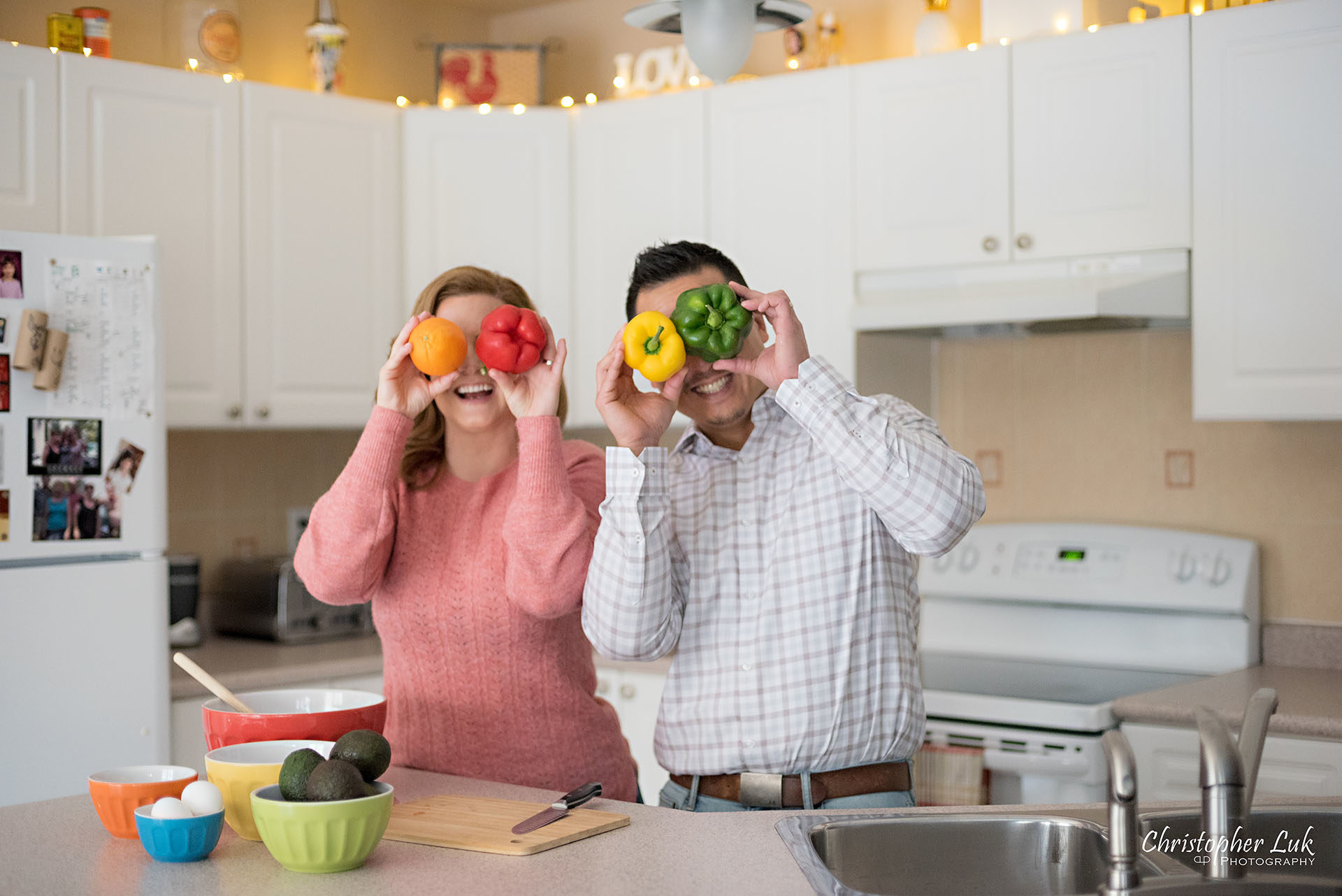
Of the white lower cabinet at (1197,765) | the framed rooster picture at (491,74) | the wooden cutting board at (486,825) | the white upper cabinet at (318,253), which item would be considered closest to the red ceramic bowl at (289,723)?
the wooden cutting board at (486,825)

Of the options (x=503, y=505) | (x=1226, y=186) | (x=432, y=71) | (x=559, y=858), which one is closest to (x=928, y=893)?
(x=559, y=858)

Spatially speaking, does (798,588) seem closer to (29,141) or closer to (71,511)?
(71,511)

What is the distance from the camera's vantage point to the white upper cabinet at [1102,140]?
2.70m

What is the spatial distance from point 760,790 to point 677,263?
70cm

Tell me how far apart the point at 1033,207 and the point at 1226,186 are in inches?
15.5

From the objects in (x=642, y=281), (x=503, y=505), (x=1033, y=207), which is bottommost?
(x=503, y=505)

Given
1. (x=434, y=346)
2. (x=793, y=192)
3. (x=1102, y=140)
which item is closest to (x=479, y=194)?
(x=793, y=192)

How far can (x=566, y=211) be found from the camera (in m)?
3.50

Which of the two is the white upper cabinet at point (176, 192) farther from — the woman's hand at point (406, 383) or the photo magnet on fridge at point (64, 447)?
the woman's hand at point (406, 383)

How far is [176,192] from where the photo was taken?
9.94 feet

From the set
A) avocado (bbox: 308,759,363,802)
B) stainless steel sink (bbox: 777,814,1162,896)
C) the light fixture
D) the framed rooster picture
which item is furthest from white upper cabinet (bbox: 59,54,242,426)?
stainless steel sink (bbox: 777,814,1162,896)

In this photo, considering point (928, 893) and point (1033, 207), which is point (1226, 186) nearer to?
point (1033, 207)

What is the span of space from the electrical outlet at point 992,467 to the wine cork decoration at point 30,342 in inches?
84.5

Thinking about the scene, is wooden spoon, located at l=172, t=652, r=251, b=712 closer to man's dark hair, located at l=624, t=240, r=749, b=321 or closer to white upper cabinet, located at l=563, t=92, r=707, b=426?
man's dark hair, located at l=624, t=240, r=749, b=321
